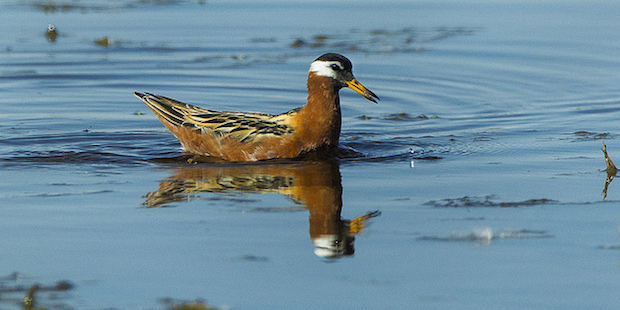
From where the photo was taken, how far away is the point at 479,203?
310 inches

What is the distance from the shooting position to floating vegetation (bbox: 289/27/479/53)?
17734 mm

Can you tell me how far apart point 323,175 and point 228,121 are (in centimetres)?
185

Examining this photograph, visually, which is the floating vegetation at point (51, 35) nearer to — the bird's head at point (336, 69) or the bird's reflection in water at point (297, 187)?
the bird's head at point (336, 69)

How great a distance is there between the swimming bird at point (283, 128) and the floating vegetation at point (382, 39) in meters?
6.87

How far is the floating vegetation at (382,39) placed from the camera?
17734 millimetres

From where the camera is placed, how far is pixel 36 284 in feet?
18.6

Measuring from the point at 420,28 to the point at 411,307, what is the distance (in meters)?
15.1

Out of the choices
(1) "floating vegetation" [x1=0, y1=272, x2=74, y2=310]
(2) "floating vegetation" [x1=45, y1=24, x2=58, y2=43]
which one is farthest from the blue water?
(2) "floating vegetation" [x1=45, y1=24, x2=58, y2=43]

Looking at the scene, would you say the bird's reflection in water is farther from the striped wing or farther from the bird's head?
the bird's head

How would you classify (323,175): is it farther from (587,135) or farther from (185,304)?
(185,304)

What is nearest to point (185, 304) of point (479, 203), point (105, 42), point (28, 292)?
point (28, 292)

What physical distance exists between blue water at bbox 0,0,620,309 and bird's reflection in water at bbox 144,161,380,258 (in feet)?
0.14

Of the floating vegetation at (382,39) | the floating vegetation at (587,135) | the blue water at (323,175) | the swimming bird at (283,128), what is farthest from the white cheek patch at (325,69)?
the floating vegetation at (382,39)

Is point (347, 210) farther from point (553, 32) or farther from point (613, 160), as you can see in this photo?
point (553, 32)
